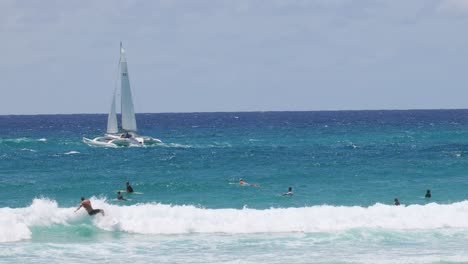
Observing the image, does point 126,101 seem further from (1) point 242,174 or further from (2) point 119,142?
(1) point 242,174

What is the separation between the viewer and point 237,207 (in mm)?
39656

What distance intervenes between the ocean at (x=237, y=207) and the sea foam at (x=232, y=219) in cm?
6

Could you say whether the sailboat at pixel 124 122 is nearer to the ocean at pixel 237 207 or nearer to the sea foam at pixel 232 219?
the ocean at pixel 237 207

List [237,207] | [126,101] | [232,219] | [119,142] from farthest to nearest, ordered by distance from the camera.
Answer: [126,101], [119,142], [237,207], [232,219]

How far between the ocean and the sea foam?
0.06 m

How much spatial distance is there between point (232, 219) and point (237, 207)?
6.51 meters

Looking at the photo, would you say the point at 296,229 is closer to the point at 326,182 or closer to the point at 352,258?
the point at 352,258

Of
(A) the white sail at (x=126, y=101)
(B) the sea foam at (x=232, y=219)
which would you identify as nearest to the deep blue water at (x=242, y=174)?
(A) the white sail at (x=126, y=101)

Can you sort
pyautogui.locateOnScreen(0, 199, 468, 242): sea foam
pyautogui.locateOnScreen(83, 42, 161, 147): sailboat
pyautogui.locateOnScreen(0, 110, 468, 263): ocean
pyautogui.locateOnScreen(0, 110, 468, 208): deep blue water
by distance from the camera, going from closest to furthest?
pyautogui.locateOnScreen(0, 110, 468, 263): ocean → pyautogui.locateOnScreen(0, 199, 468, 242): sea foam → pyautogui.locateOnScreen(0, 110, 468, 208): deep blue water → pyautogui.locateOnScreen(83, 42, 161, 147): sailboat

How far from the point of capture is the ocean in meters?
28.2

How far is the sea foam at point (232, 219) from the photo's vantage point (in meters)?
32.2

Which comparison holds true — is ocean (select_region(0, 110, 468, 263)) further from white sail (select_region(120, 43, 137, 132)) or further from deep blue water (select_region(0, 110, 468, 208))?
white sail (select_region(120, 43, 137, 132))

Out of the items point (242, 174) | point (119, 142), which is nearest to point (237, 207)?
point (242, 174)

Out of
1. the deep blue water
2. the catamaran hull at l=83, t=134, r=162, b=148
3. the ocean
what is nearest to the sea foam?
the ocean
